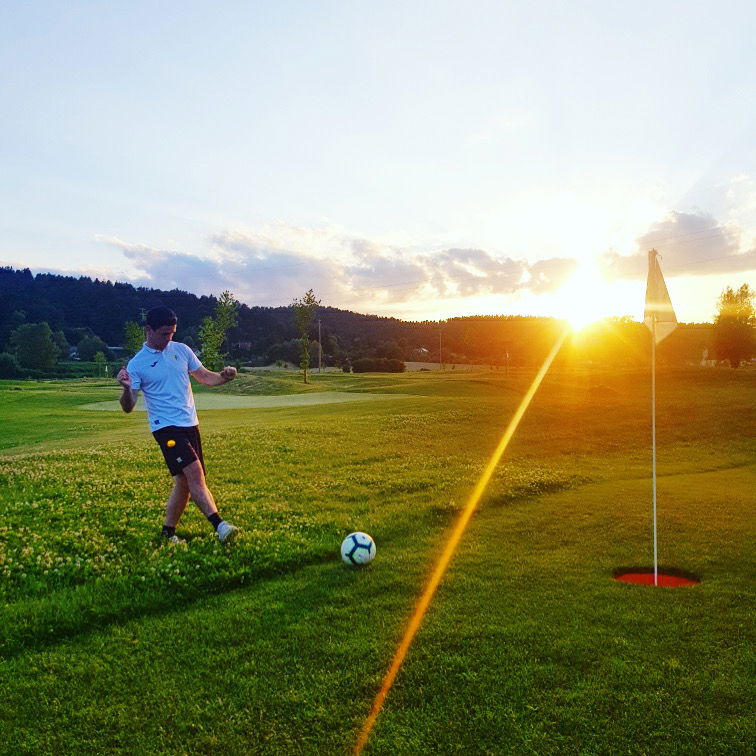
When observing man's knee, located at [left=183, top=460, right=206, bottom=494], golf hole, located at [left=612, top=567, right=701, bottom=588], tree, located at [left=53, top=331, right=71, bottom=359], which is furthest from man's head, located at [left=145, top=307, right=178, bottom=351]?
tree, located at [left=53, top=331, right=71, bottom=359]

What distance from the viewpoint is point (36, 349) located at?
363 ft

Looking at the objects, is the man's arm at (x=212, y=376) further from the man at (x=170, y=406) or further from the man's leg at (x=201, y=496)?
the man's leg at (x=201, y=496)

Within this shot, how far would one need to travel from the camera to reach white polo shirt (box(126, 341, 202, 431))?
26.5ft

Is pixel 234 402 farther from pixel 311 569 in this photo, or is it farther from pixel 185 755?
pixel 185 755

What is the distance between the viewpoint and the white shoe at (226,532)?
26.3 ft

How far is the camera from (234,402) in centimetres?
4584

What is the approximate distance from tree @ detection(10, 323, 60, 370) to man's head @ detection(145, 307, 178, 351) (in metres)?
118

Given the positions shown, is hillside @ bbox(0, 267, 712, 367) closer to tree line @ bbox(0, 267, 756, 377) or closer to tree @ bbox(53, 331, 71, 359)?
tree line @ bbox(0, 267, 756, 377)

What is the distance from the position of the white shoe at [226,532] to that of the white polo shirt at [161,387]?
1.51 metres

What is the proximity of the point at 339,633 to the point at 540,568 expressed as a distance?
3.18 meters

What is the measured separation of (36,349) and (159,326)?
12058 cm

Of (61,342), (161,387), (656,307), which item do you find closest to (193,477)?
(161,387)

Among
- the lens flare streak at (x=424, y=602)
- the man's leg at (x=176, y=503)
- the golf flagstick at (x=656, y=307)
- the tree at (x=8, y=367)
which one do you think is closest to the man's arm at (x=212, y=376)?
the man's leg at (x=176, y=503)

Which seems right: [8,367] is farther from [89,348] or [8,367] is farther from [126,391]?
→ [126,391]
